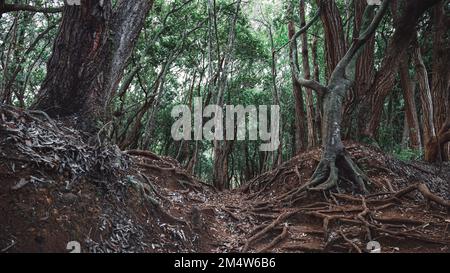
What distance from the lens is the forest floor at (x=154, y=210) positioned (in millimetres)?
3049

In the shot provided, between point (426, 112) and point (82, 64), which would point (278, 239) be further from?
point (426, 112)

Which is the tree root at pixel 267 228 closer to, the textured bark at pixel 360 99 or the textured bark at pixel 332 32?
the textured bark at pixel 360 99

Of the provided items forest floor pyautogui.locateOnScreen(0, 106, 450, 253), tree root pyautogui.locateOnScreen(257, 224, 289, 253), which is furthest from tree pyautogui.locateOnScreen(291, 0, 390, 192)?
tree root pyautogui.locateOnScreen(257, 224, 289, 253)

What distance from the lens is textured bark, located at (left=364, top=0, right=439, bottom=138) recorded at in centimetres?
685

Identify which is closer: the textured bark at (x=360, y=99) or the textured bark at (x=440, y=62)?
the textured bark at (x=360, y=99)

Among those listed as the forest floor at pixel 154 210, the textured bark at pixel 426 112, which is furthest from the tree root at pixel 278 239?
the textured bark at pixel 426 112

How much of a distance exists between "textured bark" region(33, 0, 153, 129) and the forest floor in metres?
0.37

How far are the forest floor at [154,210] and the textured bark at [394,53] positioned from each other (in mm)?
1336

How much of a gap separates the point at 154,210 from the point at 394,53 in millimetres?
6001

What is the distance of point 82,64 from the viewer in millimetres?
4422

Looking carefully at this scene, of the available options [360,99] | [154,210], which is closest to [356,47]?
[360,99]
